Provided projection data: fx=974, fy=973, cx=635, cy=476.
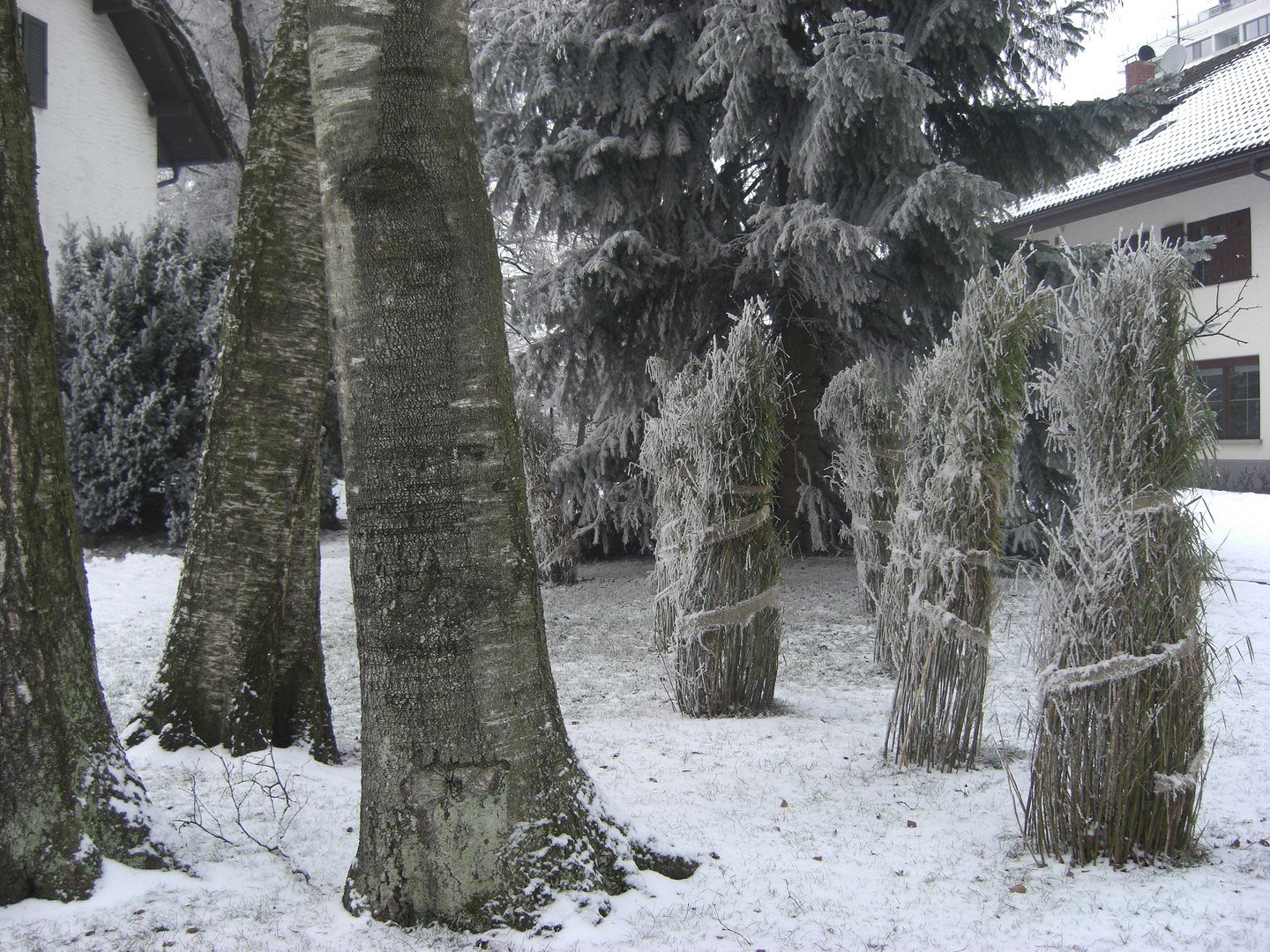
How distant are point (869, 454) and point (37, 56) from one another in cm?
1481

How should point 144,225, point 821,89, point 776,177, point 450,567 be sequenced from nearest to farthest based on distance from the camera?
1. point 450,567
2. point 821,89
3. point 776,177
4. point 144,225

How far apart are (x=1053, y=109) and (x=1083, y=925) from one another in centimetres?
943

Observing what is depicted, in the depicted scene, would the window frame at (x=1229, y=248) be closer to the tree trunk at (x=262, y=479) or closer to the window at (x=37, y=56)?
the tree trunk at (x=262, y=479)

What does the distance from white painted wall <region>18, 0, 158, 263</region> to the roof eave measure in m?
14.6

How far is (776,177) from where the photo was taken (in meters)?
10.5

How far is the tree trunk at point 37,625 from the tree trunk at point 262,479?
43.1 inches

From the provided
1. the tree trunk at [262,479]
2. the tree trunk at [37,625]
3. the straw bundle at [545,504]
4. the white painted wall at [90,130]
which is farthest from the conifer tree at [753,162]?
the white painted wall at [90,130]

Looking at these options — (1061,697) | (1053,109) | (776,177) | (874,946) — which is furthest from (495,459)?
(1053,109)

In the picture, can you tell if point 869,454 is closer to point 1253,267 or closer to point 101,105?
point 1253,267

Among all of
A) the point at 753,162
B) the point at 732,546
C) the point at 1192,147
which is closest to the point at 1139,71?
the point at 1192,147

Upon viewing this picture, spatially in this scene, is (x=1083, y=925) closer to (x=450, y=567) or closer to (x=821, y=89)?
(x=450, y=567)

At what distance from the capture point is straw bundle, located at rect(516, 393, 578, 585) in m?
10.4

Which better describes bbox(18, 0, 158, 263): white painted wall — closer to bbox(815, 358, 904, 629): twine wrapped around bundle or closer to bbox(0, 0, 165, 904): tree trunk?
bbox(815, 358, 904, 629): twine wrapped around bundle

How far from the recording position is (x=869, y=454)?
7.23 meters
